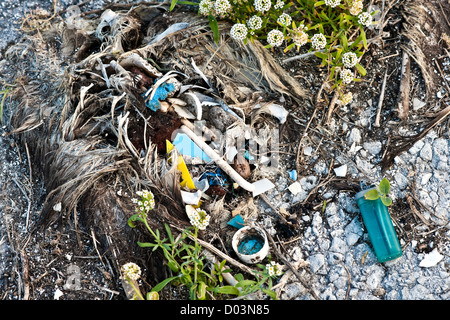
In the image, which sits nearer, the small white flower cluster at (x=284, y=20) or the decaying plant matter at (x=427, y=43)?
the small white flower cluster at (x=284, y=20)

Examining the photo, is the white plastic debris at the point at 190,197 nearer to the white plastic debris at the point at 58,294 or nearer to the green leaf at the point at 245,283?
the green leaf at the point at 245,283

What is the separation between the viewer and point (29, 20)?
9.99 feet

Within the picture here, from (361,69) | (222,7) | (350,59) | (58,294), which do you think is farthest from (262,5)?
(58,294)

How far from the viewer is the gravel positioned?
89.4 inches

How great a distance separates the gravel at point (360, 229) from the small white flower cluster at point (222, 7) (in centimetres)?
102

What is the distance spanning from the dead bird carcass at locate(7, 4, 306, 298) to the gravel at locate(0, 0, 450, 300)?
0.27 metres

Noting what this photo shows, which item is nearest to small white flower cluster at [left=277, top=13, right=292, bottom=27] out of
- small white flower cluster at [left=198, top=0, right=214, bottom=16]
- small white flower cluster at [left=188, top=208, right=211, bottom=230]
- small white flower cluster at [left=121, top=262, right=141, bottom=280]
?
small white flower cluster at [left=198, top=0, right=214, bottom=16]

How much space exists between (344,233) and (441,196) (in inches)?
24.0

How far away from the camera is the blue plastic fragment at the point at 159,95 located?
249cm

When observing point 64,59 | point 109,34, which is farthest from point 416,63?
point 64,59

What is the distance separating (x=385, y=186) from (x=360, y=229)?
0.93ft

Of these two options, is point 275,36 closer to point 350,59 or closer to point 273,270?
point 350,59

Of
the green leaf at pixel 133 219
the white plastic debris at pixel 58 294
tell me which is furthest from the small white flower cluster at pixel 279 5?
the white plastic debris at pixel 58 294

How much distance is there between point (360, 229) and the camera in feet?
7.86
